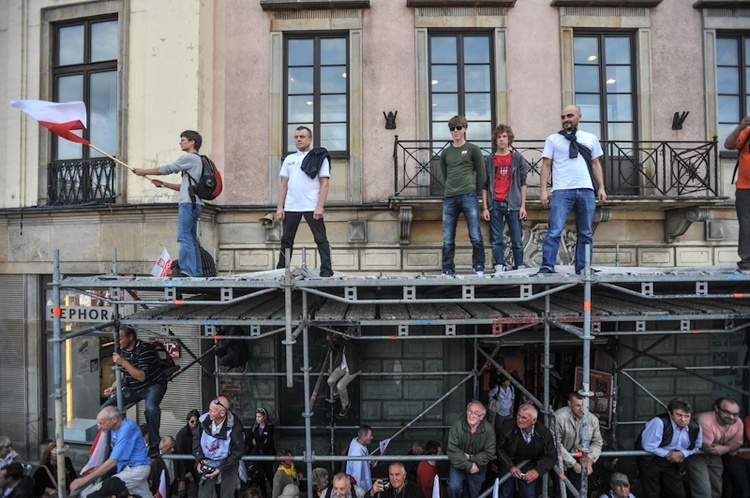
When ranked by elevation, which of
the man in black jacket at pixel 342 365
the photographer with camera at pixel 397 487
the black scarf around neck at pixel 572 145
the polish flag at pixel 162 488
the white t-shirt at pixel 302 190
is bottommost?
the polish flag at pixel 162 488

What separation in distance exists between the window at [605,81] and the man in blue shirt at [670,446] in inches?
226

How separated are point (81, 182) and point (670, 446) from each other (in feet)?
35.0

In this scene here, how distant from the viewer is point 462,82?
8.94 meters

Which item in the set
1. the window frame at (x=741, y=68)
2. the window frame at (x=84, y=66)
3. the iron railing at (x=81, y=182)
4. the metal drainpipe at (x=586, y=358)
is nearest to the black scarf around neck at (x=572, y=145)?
the metal drainpipe at (x=586, y=358)

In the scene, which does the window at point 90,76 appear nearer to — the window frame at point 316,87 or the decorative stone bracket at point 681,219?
the window frame at point 316,87

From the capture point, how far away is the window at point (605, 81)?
8.95m

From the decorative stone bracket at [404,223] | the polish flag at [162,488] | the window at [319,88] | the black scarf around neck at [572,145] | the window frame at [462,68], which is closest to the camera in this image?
the black scarf around neck at [572,145]

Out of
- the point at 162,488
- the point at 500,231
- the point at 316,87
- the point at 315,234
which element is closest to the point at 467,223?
the point at 500,231

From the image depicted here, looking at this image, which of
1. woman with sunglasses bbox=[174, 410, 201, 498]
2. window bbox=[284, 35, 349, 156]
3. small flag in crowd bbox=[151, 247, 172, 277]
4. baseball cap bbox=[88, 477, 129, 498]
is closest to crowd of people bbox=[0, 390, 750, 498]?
baseball cap bbox=[88, 477, 129, 498]

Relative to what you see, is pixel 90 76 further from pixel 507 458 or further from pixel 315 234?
pixel 507 458

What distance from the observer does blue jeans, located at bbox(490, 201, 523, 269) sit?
660cm

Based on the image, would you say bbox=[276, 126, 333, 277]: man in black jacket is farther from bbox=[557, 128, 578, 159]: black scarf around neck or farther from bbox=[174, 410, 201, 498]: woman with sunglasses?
bbox=[174, 410, 201, 498]: woman with sunglasses

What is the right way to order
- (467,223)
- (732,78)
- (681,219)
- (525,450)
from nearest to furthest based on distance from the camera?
(525,450)
(467,223)
(681,219)
(732,78)

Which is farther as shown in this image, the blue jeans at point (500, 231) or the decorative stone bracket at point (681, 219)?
the decorative stone bracket at point (681, 219)
